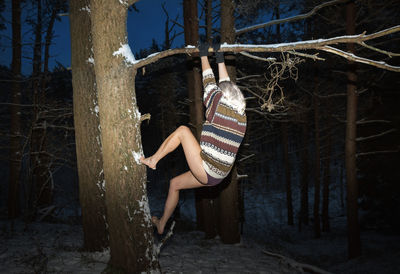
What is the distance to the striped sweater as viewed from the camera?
3053mm

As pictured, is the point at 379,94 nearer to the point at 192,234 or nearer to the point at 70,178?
the point at 192,234

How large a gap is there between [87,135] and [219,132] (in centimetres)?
267

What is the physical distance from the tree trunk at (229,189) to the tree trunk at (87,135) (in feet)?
10.7

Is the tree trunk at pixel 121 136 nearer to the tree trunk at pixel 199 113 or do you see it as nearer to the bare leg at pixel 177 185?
the bare leg at pixel 177 185

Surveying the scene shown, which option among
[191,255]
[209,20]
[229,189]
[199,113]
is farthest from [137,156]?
[209,20]

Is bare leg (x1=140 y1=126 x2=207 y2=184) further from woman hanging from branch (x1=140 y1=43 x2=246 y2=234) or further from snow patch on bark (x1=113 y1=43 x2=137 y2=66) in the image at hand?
→ snow patch on bark (x1=113 y1=43 x2=137 y2=66)

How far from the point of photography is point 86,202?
179 inches

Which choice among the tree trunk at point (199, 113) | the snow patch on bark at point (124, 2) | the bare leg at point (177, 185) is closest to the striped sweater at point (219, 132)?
the bare leg at point (177, 185)

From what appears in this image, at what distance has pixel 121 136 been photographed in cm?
310

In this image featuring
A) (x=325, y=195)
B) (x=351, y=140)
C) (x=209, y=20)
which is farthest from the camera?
(x=325, y=195)

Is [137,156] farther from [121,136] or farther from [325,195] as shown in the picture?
[325,195]

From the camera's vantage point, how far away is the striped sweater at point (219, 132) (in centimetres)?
305

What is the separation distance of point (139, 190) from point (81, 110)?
2.25 m

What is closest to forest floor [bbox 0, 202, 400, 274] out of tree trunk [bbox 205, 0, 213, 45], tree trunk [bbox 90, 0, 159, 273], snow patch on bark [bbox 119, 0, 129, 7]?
tree trunk [bbox 90, 0, 159, 273]
